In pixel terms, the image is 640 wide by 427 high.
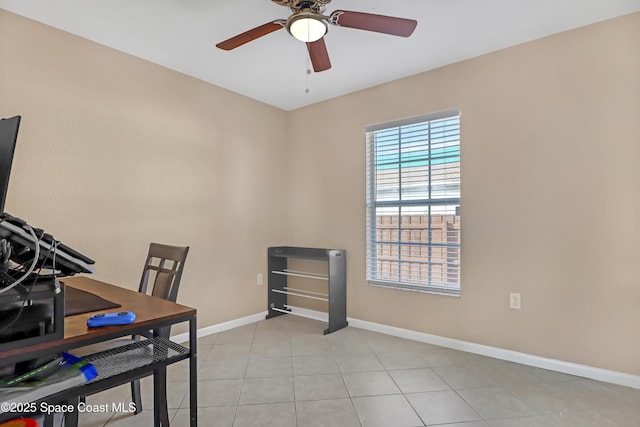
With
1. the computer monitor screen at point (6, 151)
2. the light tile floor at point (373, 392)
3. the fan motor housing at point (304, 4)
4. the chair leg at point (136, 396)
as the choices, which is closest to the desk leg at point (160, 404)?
the light tile floor at point (373, 392)

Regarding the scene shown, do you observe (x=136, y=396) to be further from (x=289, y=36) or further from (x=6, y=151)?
(x=289, y=36)

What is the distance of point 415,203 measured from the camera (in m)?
3.05

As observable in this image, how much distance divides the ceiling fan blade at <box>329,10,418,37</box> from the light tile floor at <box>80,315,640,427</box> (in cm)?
213

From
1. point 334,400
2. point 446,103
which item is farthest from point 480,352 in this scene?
point 446,103

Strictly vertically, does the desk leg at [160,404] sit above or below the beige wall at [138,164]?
below

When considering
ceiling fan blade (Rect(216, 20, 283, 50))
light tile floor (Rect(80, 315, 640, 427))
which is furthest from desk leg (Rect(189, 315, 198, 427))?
ceiling fan blade (Rect(216, 20, 283, 50))

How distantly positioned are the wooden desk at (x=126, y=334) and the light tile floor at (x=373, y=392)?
1.69 ft

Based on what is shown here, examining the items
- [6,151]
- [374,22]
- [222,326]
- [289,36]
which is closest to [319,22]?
[374,22]

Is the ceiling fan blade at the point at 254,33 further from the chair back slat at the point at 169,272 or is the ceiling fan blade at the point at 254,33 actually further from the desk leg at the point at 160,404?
the desk leg at the point at 160,404

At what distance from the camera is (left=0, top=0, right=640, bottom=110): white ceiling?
2.07 metres

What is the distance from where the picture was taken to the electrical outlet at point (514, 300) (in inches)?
99.1

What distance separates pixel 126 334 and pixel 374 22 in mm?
1838

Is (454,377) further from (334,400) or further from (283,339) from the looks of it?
(283,339)

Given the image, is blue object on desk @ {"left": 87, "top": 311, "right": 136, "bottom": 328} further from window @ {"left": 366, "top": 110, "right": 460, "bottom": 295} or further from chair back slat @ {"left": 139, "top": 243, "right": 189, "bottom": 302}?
window @ {"left": 366, "top": 110, "right": 460, "bottom": 295}
